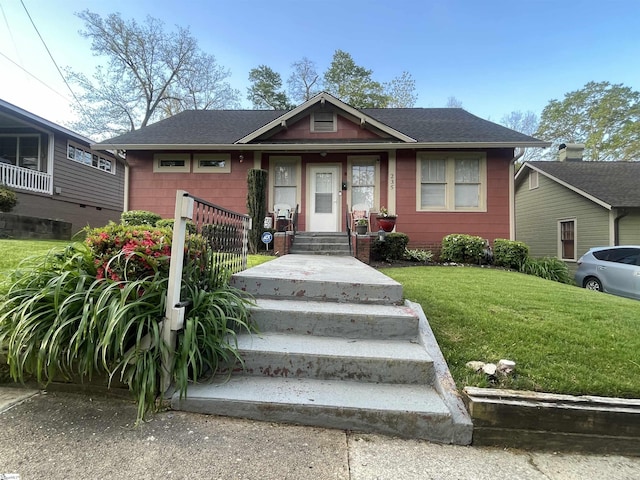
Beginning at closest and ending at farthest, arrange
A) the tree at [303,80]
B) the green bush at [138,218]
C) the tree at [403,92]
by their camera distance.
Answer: the green bush at [138,218], the tree at [403,92], the tree at [303,80]

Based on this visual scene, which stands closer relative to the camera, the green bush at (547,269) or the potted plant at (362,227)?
the potted plant at (362,227)

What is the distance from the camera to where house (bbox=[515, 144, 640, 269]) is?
10.4m

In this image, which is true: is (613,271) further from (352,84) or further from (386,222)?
(352,84)

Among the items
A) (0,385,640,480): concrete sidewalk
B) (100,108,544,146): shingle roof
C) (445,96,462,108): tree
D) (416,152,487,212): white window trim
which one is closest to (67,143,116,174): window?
(100,108,544,146): shingle roof

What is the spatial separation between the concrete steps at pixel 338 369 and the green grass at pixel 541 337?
0.33 metres

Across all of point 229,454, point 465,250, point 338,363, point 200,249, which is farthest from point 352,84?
point 229,454

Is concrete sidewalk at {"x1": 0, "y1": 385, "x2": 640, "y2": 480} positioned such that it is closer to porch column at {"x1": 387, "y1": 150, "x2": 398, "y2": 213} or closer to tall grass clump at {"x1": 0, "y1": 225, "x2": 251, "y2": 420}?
tall grass clump at {"x1": 0, "y1": 225, "x2": 251, "y2": 420}

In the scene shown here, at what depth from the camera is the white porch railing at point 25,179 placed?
33.3ft

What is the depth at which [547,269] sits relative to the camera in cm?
809

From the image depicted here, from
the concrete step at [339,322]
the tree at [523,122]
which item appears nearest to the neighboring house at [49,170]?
the concrete step at [339,322]

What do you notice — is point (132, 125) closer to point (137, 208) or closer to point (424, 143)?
point (137, 208)

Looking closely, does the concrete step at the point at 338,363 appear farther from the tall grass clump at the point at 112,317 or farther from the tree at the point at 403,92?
the tree at the point at 403,92

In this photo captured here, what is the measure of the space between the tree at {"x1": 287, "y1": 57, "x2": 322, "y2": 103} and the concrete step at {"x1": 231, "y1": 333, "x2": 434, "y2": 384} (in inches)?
934

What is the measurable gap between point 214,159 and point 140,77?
16603 millimetres
